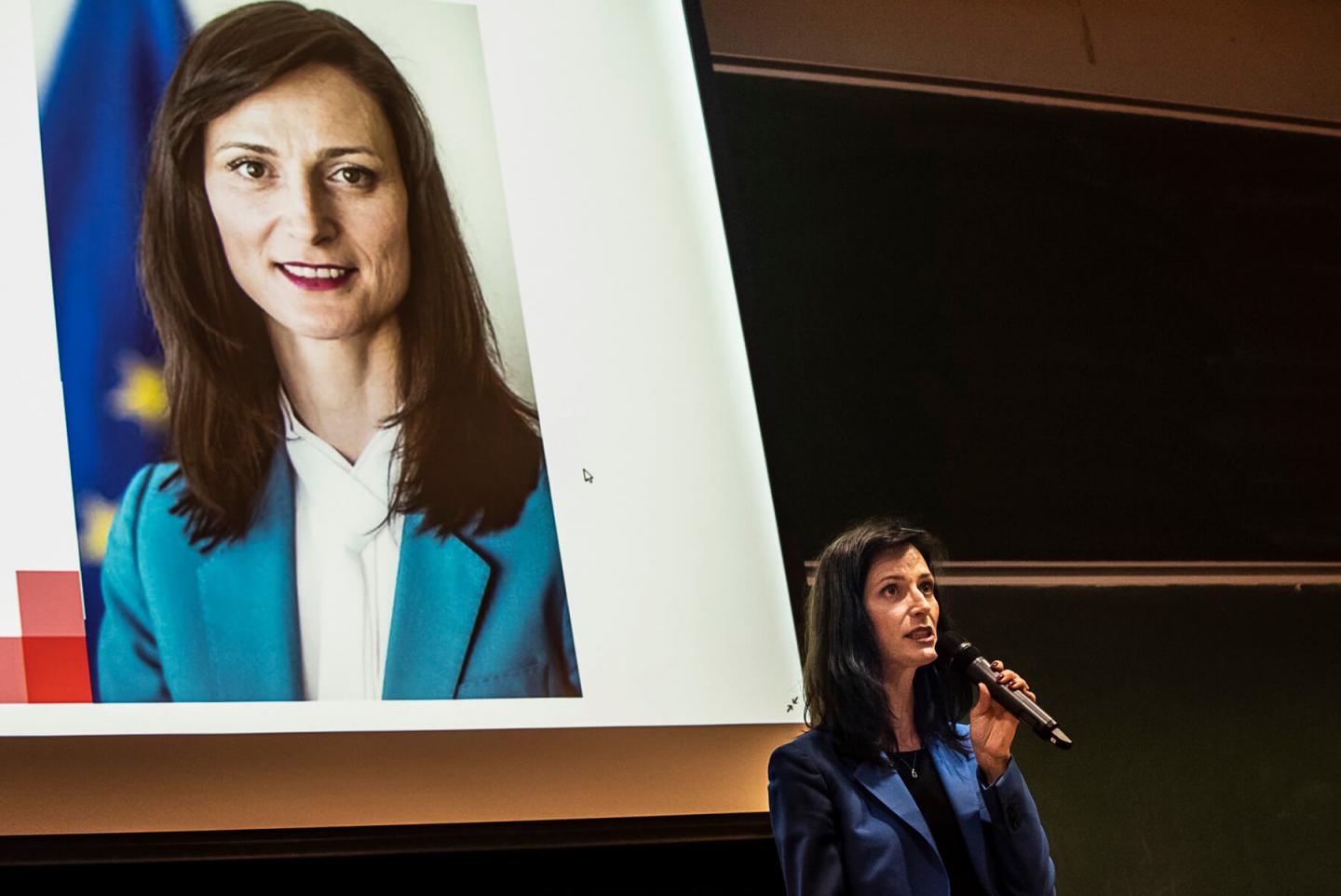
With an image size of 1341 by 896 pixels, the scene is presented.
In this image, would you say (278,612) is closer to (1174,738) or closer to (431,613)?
(431,613)

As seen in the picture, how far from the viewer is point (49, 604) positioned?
6.93 feet

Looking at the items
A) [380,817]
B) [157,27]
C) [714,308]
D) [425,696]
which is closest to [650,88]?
[714,308]

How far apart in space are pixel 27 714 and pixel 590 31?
5.37ft

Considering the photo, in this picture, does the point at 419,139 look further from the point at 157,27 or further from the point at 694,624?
the point at 694,624

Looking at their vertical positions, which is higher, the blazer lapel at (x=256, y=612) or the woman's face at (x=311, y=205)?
the woman's face at (x=311, y=205)

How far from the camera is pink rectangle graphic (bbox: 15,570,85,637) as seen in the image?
2094mm

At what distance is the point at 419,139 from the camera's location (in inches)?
104

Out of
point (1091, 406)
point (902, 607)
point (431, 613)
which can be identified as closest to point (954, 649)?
point (902, 607)

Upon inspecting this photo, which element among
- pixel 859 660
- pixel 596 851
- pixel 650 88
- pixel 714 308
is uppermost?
pixel 650 88

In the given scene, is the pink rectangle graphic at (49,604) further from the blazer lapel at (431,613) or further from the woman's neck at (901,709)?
the woman's neck at (901,709)

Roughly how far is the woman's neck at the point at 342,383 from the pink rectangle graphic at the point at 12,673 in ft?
1.84

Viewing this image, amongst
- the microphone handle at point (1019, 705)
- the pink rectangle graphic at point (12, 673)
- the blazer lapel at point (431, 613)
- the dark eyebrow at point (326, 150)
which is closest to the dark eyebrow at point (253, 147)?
the dark eyebrow at point (326, 150)

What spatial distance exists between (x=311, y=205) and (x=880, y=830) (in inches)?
55.9

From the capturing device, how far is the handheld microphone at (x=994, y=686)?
1676mm
